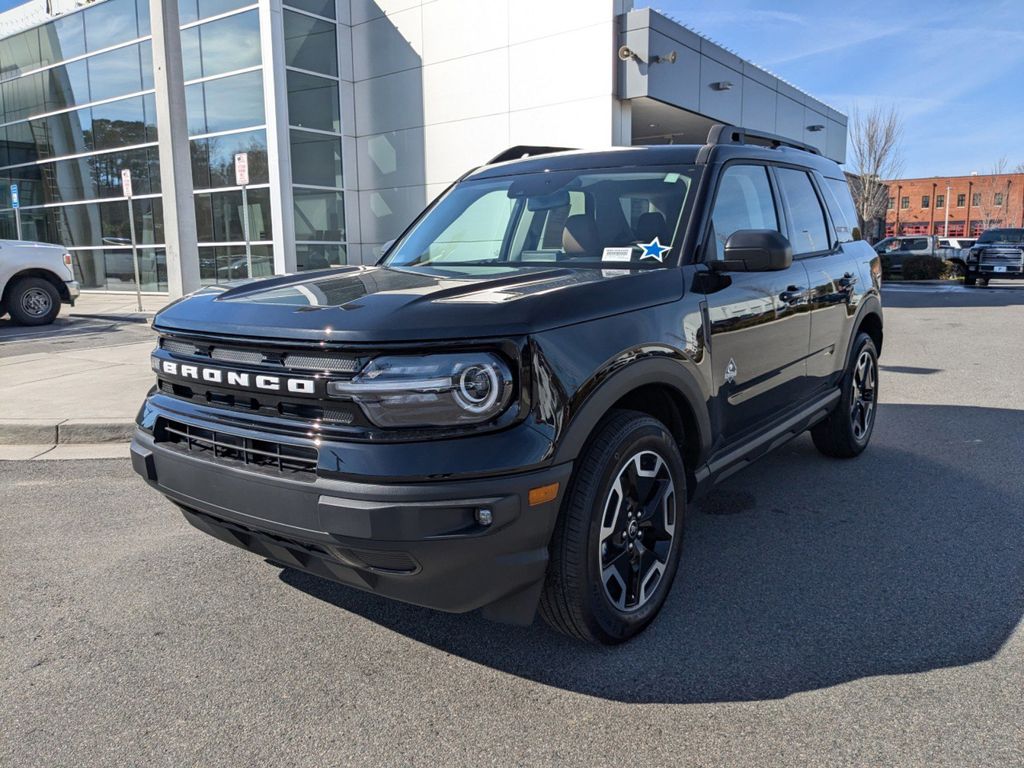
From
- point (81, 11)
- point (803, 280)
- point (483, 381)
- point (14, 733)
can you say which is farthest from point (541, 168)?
point (81, 11)

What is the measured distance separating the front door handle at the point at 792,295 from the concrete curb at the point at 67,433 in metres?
4.89

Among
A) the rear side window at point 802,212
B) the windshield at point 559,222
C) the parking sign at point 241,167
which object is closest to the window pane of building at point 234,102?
the parking sign at point 241,167

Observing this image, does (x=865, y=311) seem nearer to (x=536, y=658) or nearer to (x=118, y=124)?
(x=536, y=658)

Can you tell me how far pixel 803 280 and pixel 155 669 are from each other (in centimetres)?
→ 358

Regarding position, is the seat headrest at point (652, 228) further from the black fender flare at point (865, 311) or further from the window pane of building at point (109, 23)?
the window pane of building at point (109, 23)

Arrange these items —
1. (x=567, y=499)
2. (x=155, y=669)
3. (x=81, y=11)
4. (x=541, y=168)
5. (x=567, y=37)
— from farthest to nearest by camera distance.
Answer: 1. (x=81, y=11)
2. (x=567, y=37)
3. (x=541, y=168)
4. (x=155, y=669)
5. (x=567, y=499)

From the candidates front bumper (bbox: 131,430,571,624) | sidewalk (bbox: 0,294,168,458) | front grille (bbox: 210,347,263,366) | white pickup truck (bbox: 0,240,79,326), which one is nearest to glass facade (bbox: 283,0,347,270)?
white pickup truck (bbox: 0,240,79,326)

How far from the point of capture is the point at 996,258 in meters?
24.7

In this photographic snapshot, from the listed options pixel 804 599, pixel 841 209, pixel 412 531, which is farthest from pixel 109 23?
pixel 804 599

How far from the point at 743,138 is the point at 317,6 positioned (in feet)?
56.5

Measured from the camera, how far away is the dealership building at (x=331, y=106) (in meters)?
16.0

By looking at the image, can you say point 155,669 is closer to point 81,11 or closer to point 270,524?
point 270,524

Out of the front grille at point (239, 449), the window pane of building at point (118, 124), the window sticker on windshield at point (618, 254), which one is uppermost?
the window pane of building at point (118, 124)

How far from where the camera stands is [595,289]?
2.79m
